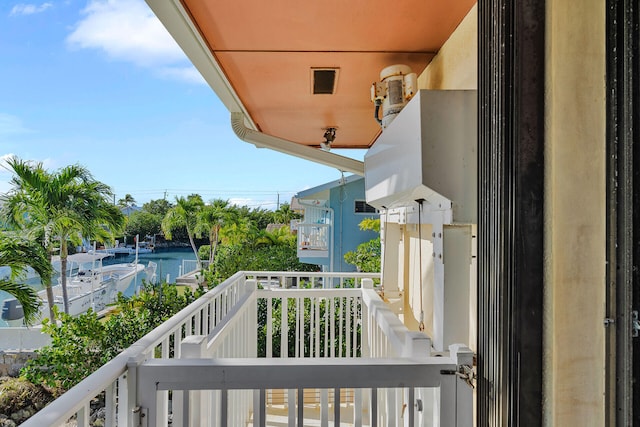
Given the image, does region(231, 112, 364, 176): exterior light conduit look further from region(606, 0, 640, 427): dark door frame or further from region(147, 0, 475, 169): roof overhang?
region(606, 0, 640, 427): dark door frame

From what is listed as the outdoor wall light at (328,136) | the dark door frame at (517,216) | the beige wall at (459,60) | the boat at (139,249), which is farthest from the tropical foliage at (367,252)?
the boat at (139,249)

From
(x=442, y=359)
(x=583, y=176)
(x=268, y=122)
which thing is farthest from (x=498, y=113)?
(x=268, y=122)

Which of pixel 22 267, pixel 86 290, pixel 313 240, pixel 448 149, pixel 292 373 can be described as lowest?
pixel 86 290

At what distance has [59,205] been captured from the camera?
791cm

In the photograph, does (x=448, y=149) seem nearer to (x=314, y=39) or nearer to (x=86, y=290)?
(x=314, y=39)

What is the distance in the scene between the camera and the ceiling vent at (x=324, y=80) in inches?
83.8

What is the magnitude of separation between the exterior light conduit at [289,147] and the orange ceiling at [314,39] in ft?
0.62

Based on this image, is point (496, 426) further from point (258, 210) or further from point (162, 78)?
point (162, 78)

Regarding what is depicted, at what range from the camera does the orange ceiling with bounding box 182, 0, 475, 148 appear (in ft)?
4.80

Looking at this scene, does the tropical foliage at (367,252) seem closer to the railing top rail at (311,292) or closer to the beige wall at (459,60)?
the railing top rail at (311,292)

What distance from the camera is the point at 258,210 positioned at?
2602 centimetres

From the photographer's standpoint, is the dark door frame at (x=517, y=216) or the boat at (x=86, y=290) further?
the boat at (x=86, y=290)

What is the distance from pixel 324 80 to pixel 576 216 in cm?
177

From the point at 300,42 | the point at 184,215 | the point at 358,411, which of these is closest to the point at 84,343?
the point at 300,42
